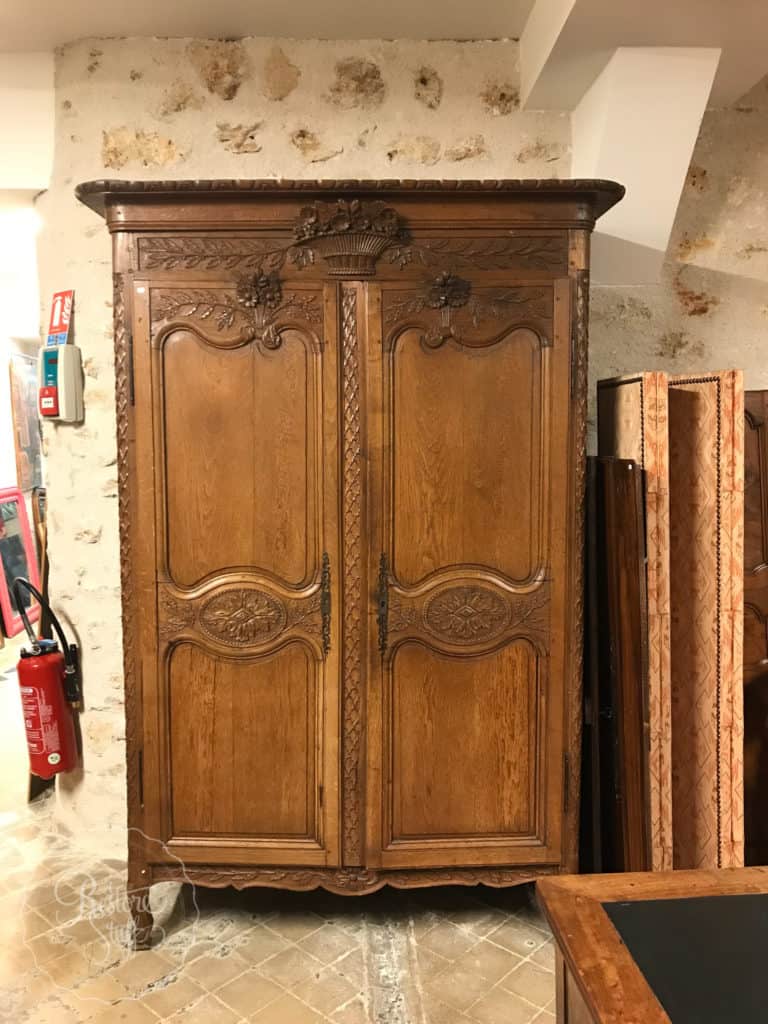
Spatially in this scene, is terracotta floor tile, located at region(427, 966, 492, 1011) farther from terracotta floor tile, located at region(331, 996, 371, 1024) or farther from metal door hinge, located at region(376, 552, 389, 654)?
metal door hinge, located at region(376, 552, 389, 654)

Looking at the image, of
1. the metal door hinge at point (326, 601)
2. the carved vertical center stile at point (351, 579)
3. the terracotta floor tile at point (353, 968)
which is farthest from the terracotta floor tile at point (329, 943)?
the metal door hinge at point (326, 601)

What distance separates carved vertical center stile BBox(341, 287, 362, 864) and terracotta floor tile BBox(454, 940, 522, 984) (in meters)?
0.43

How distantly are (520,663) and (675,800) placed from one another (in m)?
0.68

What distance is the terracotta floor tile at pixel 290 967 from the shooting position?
2.28 meters

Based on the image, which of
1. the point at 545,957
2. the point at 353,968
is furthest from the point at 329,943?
the point at 545,957

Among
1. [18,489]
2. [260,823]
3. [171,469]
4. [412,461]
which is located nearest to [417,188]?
[412,461]

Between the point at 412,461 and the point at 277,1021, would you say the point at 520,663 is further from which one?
the point at 277,1021

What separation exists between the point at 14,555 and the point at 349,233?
15.7ft

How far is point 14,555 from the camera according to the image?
5.98m

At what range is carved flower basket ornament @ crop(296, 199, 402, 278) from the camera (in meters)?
2.17

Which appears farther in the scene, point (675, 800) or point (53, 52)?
point (53, 52)

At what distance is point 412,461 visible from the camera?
2264mm

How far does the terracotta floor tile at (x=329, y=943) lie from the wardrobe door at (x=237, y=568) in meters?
0.28

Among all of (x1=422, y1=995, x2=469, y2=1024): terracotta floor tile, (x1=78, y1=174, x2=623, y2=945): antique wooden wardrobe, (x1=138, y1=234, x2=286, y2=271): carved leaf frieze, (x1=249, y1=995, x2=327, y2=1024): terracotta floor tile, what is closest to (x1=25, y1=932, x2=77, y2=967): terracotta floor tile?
(x1=78, y1=174, x2=623, y2=945): antique wooden wardrobe
